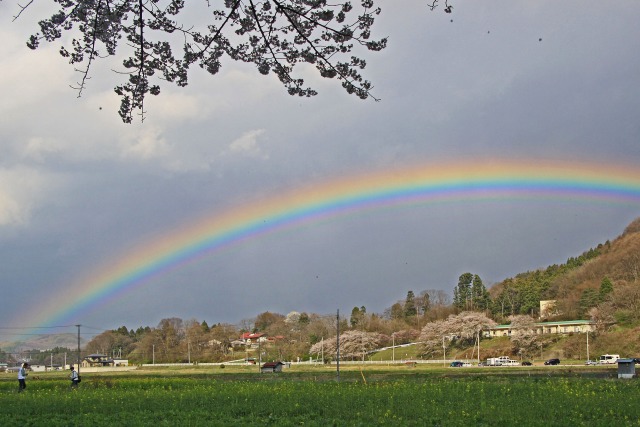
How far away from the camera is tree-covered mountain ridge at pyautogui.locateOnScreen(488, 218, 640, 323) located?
290 feet

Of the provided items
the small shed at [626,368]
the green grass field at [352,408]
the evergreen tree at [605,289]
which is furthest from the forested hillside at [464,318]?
the green grass field at [352,408]

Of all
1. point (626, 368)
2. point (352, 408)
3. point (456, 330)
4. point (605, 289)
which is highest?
point (605, 289)

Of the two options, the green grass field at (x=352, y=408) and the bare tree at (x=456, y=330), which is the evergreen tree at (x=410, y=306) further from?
the green grass field at (x=352, y=408)

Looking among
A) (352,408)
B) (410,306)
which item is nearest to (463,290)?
(410,306)

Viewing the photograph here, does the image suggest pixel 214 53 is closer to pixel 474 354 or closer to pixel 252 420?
pixel 252 420

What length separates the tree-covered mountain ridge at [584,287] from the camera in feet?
290

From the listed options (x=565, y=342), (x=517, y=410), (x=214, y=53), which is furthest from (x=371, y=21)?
(x=565, y=342)

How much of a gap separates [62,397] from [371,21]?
19.8 metres

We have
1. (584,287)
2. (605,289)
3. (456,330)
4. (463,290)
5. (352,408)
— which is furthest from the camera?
(463,290)

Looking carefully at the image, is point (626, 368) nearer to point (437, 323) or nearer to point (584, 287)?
point (437, 323)

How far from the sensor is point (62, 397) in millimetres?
22531

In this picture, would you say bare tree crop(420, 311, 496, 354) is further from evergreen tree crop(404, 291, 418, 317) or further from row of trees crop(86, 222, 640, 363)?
evergreen tree crop(404, 291, 418, 317)

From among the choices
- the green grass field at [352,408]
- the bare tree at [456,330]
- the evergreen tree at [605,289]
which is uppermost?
the evergreen tree at [605,289]

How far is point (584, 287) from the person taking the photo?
105 metres
